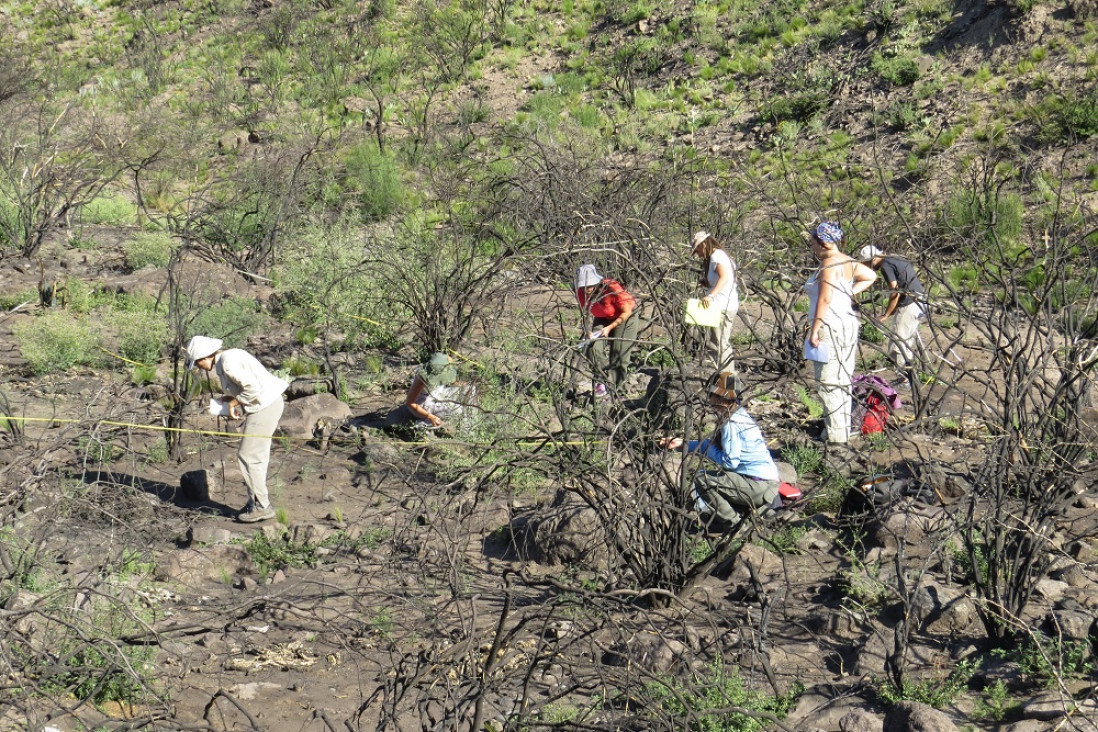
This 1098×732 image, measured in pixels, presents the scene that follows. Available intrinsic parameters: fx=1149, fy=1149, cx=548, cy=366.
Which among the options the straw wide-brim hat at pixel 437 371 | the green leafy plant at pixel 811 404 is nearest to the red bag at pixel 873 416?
the green leafy plant at pixel 811 404

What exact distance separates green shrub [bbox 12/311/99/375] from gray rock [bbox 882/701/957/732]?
8072 mm

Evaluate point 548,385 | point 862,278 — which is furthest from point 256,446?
point 862,278

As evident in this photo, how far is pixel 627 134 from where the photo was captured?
1933 centimetres

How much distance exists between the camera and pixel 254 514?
750 centimetres

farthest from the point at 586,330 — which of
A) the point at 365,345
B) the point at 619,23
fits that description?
the point at 619,23

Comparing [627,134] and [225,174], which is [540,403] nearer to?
[627,134]

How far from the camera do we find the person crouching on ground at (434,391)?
845 centimetres

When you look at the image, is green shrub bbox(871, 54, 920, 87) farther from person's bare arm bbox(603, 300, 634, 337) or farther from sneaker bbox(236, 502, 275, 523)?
sneaker bbox(236, 502, 275, 523)

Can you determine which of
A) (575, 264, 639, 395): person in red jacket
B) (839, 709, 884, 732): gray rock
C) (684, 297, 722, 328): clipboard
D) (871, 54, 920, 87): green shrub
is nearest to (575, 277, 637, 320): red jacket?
(575, 264, 639, 395): person in red jacket

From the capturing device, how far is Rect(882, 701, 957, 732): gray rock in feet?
14.7

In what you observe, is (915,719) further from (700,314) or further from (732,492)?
(700,314)

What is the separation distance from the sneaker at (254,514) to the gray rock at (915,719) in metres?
4.30

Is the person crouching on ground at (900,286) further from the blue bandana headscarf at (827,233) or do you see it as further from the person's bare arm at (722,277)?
the person's bare arm at (722,277)

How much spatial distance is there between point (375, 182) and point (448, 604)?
13.6 m
